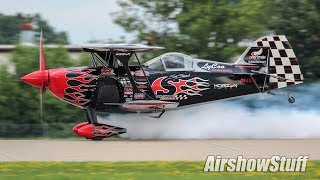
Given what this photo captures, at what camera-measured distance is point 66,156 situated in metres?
17.4

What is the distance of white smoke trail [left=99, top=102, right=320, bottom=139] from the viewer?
77.3 feet

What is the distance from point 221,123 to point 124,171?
390 inches

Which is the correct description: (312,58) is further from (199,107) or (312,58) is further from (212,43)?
(199,107)

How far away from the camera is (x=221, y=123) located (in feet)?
78.5

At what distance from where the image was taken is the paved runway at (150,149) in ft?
56.6

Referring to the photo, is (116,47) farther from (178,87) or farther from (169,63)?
(178,87)

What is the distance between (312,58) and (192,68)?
9676 mm

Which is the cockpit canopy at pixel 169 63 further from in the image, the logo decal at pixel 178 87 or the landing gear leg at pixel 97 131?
the landing gear leg at pixel 97 131

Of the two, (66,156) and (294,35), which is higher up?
(294,35)

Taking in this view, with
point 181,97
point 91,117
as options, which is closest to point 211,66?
point 181,97

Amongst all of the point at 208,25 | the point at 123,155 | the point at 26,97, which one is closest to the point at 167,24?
the point at 208,25

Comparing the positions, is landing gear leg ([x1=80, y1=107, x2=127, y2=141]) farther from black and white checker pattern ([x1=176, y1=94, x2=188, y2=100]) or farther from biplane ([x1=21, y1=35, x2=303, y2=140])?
black and white checker pattern ([x1=176, y1=94, x2=188, y2=100])

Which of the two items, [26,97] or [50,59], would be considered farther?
[50,59]

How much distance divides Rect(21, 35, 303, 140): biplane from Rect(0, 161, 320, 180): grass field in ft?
22.8
